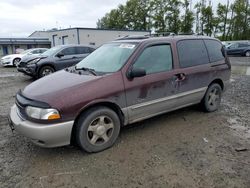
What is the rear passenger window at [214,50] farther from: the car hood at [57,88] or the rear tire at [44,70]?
the rear tire at [44,70]

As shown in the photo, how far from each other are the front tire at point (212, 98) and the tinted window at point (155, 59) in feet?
4.64

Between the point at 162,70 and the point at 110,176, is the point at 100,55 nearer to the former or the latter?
the point at 162,70

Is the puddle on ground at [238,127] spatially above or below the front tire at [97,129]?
below

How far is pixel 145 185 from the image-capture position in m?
2.57


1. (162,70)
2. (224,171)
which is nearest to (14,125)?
(162,70)

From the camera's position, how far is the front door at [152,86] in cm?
346

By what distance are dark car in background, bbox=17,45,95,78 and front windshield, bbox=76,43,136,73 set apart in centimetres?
543

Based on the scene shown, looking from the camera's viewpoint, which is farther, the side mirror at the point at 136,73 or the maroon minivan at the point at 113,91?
the side mirror at the point at 136,73

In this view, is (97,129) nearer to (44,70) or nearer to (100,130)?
(100,130)

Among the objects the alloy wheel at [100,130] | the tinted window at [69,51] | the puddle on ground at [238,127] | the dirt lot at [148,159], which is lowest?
the dirt lot at [148,159]

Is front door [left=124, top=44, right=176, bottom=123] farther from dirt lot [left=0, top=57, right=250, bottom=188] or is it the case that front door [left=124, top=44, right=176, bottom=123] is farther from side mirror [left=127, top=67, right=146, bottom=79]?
dirt lot [left=0, top=57, right=250, bottom=188]

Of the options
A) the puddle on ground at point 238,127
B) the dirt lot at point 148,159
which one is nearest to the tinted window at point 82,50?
the dirt lot at point 148,159

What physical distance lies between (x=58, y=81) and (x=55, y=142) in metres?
0.97

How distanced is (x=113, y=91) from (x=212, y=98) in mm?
2766
